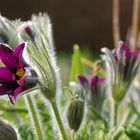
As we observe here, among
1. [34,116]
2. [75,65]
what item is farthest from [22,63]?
[75,65]

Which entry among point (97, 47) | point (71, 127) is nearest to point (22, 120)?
point (71, 127)

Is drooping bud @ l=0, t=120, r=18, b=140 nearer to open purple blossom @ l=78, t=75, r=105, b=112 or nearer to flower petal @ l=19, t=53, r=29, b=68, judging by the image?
flower petal @ l=19, t=53, r=29, b=68

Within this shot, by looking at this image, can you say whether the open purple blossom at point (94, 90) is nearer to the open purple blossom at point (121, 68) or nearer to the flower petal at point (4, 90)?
the open purple blossom at point (121, 68)

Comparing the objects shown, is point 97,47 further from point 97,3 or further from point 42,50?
point 42,50

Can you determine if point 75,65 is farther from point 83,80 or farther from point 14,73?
point 14,73

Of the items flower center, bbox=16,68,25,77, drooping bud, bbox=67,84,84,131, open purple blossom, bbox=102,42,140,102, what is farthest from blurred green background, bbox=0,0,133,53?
A: flower center, bbox=16,68,25,77

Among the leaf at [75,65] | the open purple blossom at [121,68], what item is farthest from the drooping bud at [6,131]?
the leaf at [75,65]
